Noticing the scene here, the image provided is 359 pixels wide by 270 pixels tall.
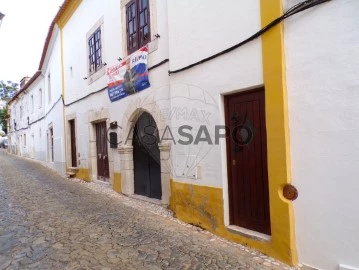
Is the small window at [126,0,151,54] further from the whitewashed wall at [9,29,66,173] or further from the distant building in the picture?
the distant building

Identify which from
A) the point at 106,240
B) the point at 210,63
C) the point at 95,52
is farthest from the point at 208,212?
the point at 95,52

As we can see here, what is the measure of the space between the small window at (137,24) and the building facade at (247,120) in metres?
0.03

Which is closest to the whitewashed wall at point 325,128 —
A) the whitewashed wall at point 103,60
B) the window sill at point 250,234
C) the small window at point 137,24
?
the window sill at point 250,234

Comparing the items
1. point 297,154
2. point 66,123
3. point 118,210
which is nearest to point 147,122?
point 118,210

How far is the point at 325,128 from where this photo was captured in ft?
10.4

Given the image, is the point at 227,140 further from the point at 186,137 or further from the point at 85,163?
the point at 85,163

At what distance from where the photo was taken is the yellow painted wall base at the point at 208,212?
3682mm

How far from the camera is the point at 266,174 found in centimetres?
400

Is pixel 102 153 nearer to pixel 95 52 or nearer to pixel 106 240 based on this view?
pixel 95 52

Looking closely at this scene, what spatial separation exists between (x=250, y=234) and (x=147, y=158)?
12.0ft

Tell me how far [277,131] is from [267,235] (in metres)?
1.33

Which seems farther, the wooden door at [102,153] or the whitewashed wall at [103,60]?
the wooden door at [102,153]

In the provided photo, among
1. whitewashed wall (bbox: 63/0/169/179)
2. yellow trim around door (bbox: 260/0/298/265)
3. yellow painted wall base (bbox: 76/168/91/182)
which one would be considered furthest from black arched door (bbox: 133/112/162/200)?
yellow trim around door (bbox: 260/0/298/265)

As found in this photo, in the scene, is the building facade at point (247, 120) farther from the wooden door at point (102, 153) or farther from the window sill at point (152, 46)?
the wooden door at point (102, 153)
